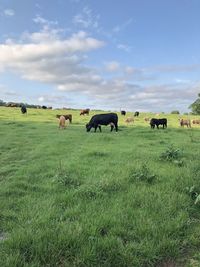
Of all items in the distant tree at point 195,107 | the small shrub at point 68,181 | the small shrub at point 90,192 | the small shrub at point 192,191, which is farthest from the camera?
the distant tree at point 195,107

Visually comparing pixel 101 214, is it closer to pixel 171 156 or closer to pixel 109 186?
pixel 109 186

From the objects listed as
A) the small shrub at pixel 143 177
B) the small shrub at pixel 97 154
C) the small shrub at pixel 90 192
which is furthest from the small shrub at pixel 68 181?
the small shrub at pixel 97 154

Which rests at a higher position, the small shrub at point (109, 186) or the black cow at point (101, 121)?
the black cow at point (101, 121)

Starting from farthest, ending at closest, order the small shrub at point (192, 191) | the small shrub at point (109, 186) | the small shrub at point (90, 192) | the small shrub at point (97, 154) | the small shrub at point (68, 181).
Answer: the small shrub at point (97, 154) → the small shrub at point (68, 181) → the small shrub at point (109, 186) → the small shrub at point (192, 191) → the small shrub at point (90, 192)

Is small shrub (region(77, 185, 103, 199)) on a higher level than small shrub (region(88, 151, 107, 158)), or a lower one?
lower

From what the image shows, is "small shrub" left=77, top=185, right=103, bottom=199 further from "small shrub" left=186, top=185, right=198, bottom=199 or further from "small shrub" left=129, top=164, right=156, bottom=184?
"small shrub" left=186, top=185, right=198, bottom=199

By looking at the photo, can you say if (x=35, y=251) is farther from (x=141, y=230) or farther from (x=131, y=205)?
(x=131, y=205)

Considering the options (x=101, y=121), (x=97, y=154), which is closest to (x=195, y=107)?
(x=101, y=121)

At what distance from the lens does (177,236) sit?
701cm

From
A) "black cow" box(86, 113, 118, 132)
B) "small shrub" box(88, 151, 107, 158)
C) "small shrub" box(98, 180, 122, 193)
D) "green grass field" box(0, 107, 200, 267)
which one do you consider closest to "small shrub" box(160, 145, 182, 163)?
"green grass field" box(0, 107, 200, 267)

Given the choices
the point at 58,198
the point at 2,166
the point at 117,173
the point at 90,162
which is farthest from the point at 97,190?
the point at 2,166

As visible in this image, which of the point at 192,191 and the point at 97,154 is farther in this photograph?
the point at 97,154

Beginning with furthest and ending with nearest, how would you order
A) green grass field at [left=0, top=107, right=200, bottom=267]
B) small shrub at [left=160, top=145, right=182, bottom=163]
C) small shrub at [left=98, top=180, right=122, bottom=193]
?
small shrub at [left=160, top=145, right=182, bottom=163]
small shrub at [left=98, top=180, right=122, bottom=193]
green grass field at [left=0, top=107, right=200, bottom=267]

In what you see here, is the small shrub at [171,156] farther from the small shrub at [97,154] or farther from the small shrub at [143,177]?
the small shrub at [143,177]
